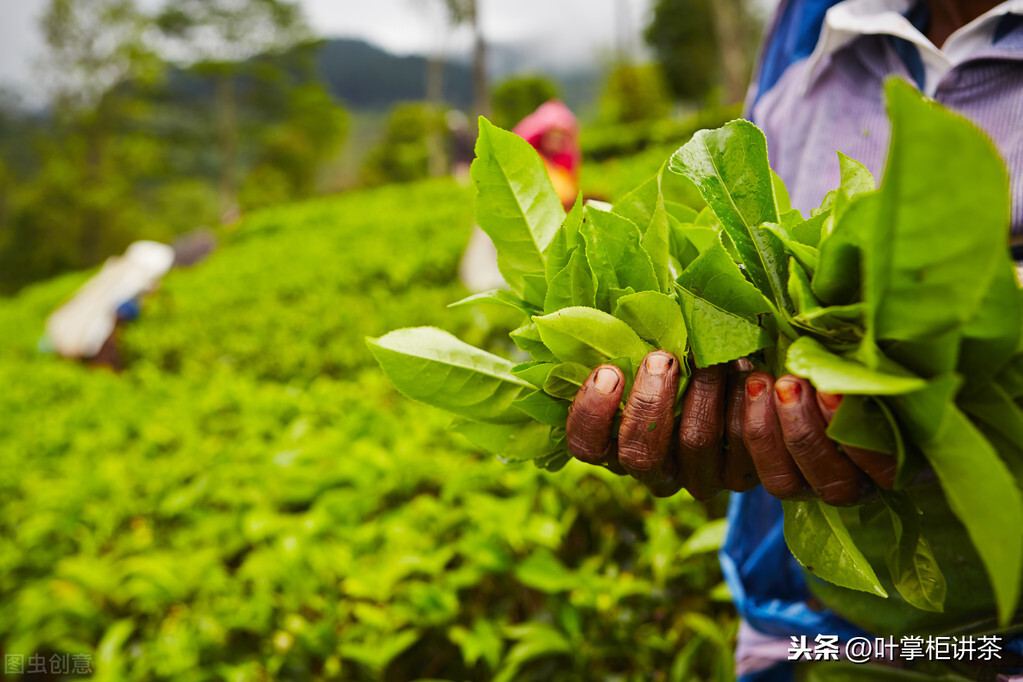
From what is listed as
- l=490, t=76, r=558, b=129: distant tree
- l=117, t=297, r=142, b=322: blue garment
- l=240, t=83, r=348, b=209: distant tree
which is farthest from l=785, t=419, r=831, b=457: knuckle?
l=490, t=76, r=558, b=129: distant tree

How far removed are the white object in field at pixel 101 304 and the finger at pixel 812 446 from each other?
663 centimetres

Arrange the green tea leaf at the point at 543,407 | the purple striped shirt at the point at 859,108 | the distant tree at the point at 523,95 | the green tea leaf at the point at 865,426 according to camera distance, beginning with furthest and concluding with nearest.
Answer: the distant tree at the point at 523,95
the purple striped shirt at the point at 859,108
the green tea leaf at the point at 543,407
the green tea leaf at the point at 865,426

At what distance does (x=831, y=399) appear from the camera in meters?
0.55

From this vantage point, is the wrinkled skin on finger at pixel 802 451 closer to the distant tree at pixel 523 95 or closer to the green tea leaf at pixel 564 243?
the green tea leaf at pixel 564 243

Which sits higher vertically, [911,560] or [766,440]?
[766,440]

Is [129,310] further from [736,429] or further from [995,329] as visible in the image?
[995,329]

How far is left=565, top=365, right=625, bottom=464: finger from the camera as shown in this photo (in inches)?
25.5

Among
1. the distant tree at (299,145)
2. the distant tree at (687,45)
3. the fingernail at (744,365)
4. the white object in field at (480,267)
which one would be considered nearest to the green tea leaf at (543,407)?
the fingernail at (744,365)

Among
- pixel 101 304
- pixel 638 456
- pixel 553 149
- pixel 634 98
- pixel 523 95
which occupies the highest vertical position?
pixel 638 456

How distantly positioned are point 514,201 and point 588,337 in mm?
221

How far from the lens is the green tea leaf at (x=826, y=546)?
63cm

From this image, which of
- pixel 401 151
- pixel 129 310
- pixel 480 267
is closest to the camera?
pixel 480 267

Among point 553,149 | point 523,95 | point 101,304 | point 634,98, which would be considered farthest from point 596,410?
point 523,95

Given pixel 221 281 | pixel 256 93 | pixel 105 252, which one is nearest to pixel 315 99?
pixel 256 93
